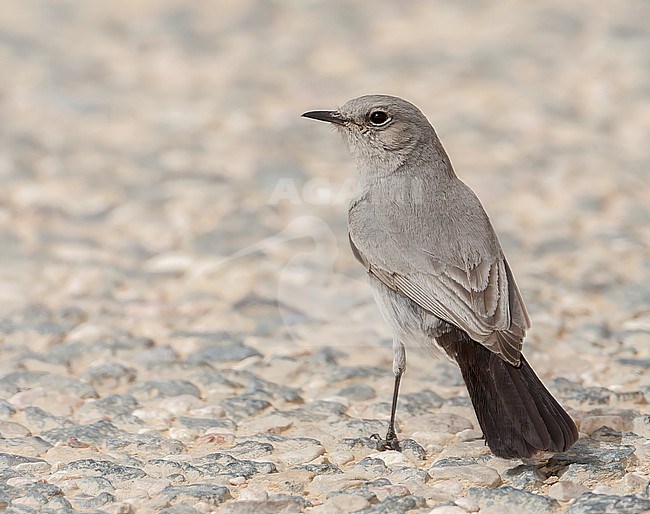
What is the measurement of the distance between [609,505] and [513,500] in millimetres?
365

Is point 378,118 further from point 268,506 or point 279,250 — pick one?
point 279,250

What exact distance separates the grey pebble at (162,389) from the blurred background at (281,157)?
732 millimetres

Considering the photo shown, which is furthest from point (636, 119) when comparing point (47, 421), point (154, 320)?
point (47, 421)

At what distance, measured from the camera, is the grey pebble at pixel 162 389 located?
5539 millimetres

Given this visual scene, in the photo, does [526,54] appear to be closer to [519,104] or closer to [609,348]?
[519,104]

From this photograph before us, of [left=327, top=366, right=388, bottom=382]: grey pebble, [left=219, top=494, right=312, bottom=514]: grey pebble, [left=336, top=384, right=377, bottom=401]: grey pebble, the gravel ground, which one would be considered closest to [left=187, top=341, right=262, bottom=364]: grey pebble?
the gravel ground

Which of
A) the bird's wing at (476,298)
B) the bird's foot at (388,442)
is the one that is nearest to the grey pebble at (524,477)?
the bird's wing at (476,298)

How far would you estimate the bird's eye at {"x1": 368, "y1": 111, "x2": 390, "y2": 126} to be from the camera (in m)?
5.45

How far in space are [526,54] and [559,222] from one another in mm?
3553

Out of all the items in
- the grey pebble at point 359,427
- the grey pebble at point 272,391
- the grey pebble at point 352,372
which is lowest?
the grey pebble at point 359,427

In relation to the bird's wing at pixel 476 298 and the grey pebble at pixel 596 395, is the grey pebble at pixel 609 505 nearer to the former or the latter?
the bird's wing at pixel 476 298

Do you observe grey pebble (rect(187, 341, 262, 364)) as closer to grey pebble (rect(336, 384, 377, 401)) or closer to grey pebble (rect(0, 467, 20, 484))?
grey pebble (rect(336, 384, 377, 401))

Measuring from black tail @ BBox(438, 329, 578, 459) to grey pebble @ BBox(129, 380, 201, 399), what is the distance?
1.56m

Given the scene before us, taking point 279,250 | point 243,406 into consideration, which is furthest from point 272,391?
point 279,250
